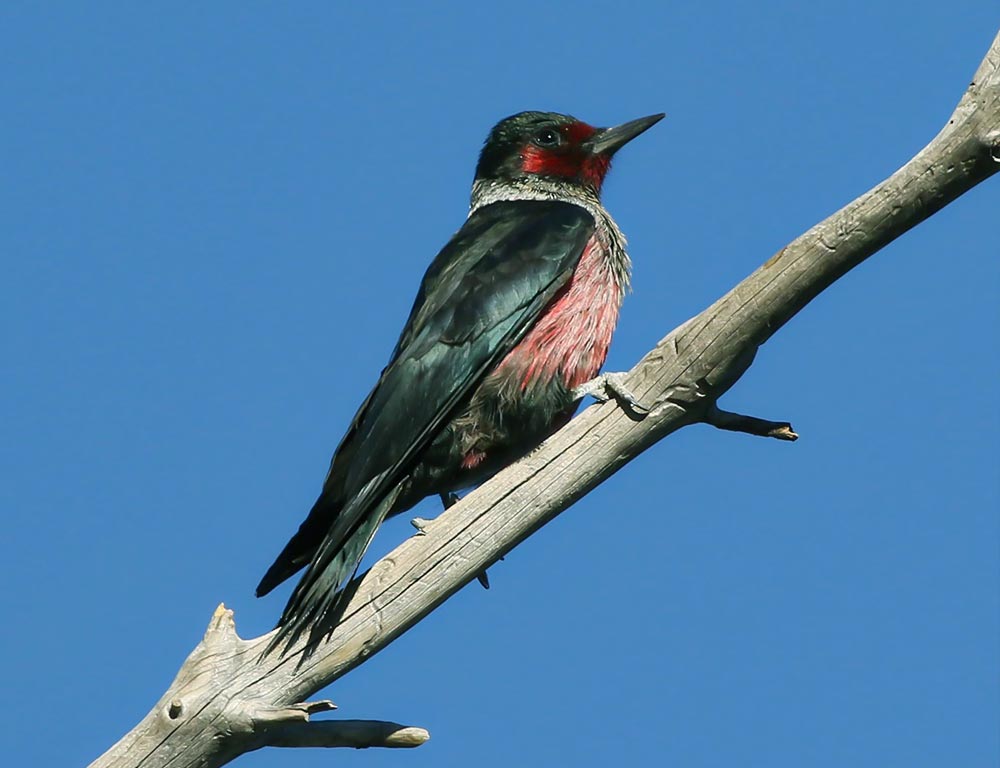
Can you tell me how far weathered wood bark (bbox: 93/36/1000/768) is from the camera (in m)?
4.83

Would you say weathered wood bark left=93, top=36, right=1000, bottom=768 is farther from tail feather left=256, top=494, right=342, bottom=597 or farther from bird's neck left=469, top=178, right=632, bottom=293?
bird's neck left=469, top=178, right=632, bottom=293

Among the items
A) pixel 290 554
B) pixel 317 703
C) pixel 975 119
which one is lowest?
pixel 317 703

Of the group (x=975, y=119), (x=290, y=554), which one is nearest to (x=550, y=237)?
(x=290, y=554)

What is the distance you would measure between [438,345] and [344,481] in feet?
2.31

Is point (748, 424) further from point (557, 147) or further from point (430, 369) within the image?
point (557, 147)

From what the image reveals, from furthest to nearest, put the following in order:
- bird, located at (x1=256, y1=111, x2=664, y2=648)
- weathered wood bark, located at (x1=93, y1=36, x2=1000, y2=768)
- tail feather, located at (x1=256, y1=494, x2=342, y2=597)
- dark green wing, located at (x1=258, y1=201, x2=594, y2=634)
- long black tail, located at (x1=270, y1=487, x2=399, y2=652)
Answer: tail feather, located at (x1=256, y1=494, x2=342, y2=597) < bird, located at (x1=256, y1=111, x2=664, y2=648) < dark green wing, located at (x1=258, y1=201, x2=594, y2=634) < long black tail, located at (x1=270, y1=487, x2=399, y2=652) < weathered wood bark, located at (x1=93, y1=36, x2=1000, y2=768)

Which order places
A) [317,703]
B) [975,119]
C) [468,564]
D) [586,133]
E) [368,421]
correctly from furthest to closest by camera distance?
1. [586,133]
2. [368,421]
3. [468,564]
4. [317,703]
5. [975,119]

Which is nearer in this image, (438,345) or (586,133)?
(438,345)

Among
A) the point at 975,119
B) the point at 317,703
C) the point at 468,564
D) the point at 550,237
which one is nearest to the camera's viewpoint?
the point at 975,119

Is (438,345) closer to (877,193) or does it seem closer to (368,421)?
(368,421)

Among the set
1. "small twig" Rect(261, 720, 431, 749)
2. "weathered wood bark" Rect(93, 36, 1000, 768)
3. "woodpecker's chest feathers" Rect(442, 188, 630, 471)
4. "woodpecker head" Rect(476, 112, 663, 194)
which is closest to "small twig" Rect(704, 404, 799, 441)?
"weathered wood bark" Rect(93, 36, 1000, 768)

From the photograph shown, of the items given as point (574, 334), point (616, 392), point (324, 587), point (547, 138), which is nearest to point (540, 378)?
point (574, 334)

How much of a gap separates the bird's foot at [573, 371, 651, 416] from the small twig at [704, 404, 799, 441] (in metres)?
0.24

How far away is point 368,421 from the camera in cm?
591
